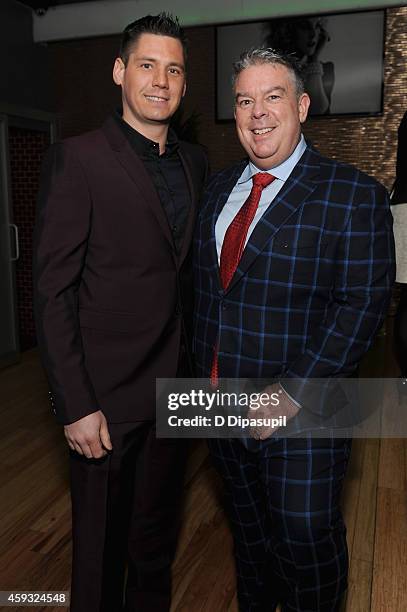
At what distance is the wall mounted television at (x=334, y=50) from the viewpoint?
18.5 feet

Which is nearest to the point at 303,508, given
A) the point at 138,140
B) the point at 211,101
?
the point at 138,140

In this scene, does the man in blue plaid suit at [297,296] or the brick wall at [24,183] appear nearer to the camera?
the man in blue plaid suit at [297,296]

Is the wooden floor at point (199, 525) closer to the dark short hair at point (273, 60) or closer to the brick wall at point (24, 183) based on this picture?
the dark short hair at point (273, 60)

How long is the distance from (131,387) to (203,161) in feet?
2.69

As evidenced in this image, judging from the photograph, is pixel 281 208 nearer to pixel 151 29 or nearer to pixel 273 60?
pixel 273 60

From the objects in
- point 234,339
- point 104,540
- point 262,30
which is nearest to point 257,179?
point 234,339

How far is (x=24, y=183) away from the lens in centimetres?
605

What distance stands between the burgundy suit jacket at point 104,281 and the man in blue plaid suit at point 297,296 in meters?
0.16

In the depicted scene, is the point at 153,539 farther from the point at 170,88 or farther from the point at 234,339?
the point at 170,88

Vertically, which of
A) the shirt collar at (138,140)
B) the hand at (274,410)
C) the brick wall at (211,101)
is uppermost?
the brick wall at (211,101)

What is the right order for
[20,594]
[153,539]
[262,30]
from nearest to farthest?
[153,539]
[20,594]
[262,30]

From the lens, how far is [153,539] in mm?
1916

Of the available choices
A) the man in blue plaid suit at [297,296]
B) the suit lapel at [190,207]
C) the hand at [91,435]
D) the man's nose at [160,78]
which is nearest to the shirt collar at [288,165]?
the man in blue plaid suit at [297,296]

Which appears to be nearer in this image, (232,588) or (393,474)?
(232,588)
